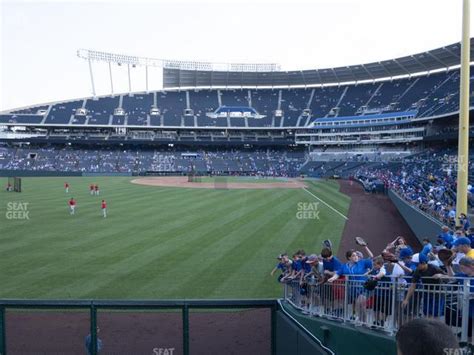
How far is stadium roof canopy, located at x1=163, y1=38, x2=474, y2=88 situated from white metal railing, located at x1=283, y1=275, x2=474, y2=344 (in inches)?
2610

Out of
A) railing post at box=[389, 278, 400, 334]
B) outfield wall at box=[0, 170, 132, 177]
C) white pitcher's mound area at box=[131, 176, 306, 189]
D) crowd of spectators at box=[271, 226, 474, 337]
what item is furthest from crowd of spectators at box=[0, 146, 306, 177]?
railing post at box=[389, 278, 400, 334]

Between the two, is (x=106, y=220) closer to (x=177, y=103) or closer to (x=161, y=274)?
(x=161, y=274)

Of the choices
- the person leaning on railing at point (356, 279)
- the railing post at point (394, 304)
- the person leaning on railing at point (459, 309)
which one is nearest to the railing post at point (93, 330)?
the person leaning on railing at point (356, 279)

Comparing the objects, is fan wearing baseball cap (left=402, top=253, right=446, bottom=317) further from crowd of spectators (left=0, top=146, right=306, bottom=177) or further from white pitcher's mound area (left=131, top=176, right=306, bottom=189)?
crowd of spectators (left=0, top=146, right=306, bottom=177)

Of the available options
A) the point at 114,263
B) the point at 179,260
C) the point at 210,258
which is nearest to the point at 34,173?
the point at 114,263

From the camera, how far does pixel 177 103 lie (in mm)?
95375

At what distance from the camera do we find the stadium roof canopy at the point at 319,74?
228 ft

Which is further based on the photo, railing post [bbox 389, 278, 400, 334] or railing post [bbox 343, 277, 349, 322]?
railing post [bbox 343, 277, 349, 322]

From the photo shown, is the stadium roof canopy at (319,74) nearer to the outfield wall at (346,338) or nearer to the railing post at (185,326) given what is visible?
the outfield wall at (346,338)

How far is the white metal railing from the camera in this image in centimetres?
552

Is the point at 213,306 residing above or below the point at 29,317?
above

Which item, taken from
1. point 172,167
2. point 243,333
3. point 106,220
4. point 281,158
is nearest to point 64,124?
point 172,167

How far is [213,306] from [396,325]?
2871mm

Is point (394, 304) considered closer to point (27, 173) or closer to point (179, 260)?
point (179, 260)
